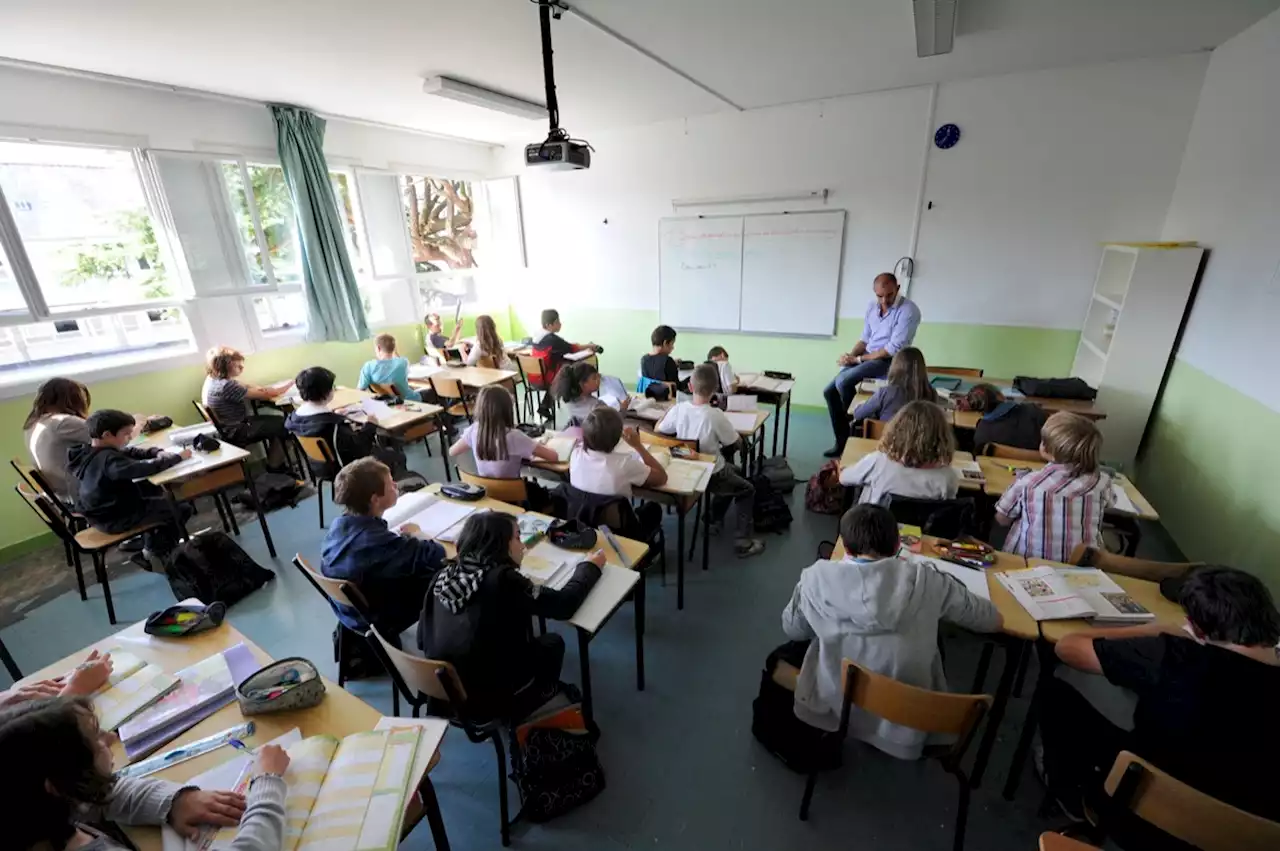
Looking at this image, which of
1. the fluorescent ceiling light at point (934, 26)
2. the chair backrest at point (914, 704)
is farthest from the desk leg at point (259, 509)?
the fluorescent ceiling light at point (934, 26)

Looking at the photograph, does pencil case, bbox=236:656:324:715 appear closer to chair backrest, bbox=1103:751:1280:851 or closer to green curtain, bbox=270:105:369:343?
chair backrest, bbox=1103:751:1280:851

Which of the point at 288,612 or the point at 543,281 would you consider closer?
the point at 288,612

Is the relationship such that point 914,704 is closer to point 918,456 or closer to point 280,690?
point 918,456

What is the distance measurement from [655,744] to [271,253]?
17.2 feet

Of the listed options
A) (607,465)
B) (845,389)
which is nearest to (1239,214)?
(845,389)

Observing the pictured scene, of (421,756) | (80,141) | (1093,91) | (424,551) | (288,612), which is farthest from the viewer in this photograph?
(1093,91)

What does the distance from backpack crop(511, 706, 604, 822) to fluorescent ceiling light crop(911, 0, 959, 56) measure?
3.75 metres

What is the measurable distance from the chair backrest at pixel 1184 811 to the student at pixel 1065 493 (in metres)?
1.06

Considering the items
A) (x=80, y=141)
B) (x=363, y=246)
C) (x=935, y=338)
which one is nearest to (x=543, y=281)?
(x=363, y=246)

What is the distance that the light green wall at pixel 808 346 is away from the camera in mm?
4785

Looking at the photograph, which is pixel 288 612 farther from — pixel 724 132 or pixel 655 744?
pixel 724 132

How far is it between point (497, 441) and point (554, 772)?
4.89 ft

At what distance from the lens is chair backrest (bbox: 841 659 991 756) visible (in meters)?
1.35

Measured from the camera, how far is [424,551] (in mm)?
1897
